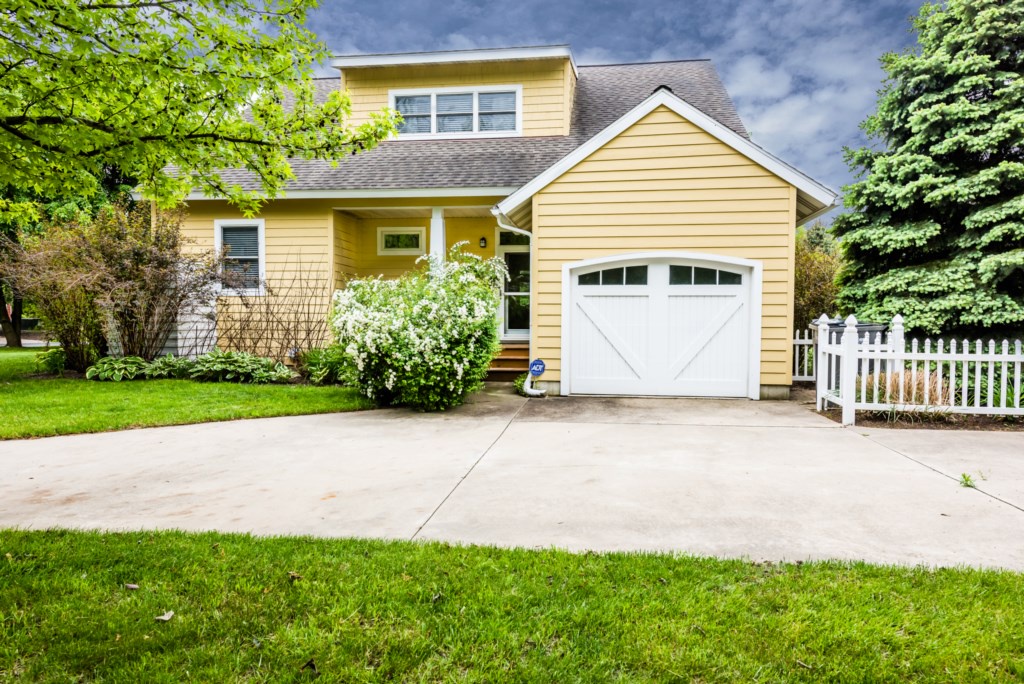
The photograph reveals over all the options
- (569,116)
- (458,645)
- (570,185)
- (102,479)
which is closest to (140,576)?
(458,645)

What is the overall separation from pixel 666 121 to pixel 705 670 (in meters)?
7.96

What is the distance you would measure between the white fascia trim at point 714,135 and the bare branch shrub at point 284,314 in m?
5.15

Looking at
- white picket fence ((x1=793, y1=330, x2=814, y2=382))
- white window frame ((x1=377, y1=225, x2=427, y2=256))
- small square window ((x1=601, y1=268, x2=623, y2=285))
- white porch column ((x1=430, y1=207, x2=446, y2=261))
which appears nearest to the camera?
small square window ((x1=601, y1=268, x2=623, y2=285))

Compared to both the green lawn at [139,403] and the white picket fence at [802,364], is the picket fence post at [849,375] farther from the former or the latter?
the green lawn at [139,403]

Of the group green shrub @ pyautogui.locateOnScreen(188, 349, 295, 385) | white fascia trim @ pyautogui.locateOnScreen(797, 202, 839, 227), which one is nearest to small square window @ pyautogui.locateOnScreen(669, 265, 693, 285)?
white fascia trim @ pyautogui.locateOnScreen(797, 202, 839, 227)

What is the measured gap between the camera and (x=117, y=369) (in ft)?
31.9

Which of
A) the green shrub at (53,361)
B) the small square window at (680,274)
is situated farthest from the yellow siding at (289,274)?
the small square window at (680,274)

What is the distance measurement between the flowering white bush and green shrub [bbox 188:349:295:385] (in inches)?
102

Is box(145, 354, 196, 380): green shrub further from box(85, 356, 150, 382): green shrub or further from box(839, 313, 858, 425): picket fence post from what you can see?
box(839, 313, 858, 425): picket fence post

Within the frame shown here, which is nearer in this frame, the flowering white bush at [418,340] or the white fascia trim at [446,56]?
the flowering white bush at [418,340]

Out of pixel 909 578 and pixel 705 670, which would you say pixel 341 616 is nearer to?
pixel 705 670

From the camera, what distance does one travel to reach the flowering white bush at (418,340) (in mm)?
7188

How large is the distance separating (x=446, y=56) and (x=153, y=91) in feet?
28.7

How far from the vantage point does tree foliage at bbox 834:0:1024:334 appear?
8609mm
